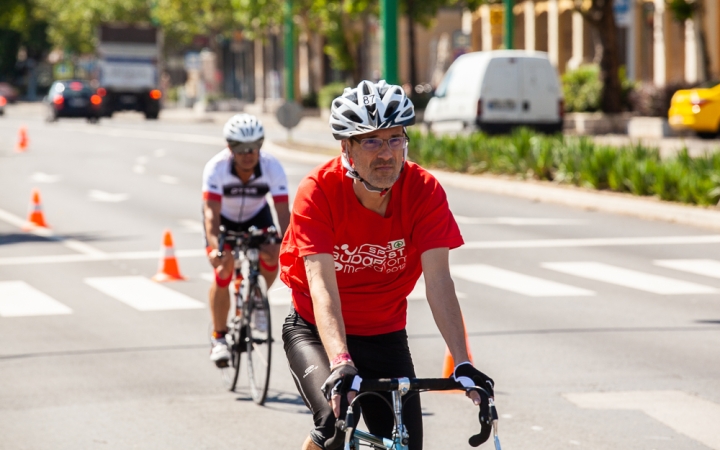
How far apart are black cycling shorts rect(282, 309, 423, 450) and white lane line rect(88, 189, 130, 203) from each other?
17.8 metres

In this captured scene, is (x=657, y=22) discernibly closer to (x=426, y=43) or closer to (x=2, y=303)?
(x=426, y=43)

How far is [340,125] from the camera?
4.36m

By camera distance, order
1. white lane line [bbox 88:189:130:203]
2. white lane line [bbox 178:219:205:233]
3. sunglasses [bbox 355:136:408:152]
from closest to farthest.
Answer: sunglasses [bbox 355:136:408:152], white lane line [bbox 178:219:205:233], white lane line [bbox 88:189:130:203]

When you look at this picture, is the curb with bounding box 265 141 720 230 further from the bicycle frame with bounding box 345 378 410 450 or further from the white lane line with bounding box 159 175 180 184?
the bicycle frame with bounding box 345 378 410 450

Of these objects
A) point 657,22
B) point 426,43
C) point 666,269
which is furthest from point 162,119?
point 666,269

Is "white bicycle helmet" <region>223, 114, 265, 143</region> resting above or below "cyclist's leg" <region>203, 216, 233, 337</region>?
above

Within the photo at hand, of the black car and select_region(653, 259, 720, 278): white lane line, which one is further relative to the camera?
the black car

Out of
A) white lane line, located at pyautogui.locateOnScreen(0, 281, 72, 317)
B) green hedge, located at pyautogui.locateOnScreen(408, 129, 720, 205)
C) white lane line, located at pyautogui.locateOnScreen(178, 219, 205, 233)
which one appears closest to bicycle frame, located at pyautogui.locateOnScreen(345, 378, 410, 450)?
white lane line, located at pyautogui.locateOnScreen(0, 281, 72, 317)

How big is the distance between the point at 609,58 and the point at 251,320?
28543 mm

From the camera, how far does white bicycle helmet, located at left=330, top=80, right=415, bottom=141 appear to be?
4.31 meters

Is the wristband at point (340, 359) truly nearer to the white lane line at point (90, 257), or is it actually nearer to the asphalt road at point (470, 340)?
the asphalt road at point (470, 340)

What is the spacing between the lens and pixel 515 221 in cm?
1830

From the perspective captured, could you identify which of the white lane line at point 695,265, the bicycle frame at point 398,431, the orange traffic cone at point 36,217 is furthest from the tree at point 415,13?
the bicycle frame at point 398,431

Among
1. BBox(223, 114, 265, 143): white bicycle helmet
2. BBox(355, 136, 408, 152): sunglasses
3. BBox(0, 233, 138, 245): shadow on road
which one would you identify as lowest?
Result: BBox(0, 233, 138, 245): shadow on road
